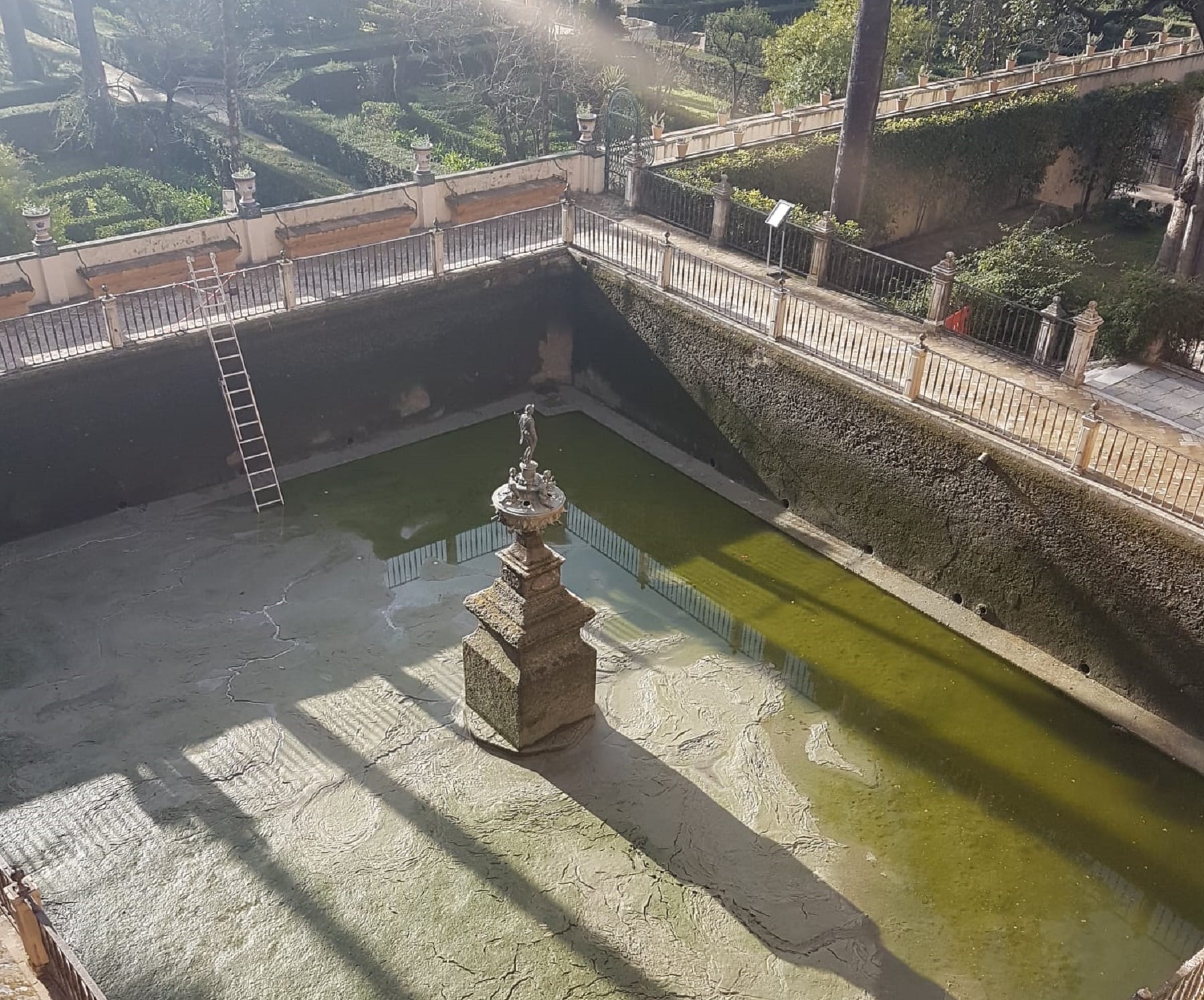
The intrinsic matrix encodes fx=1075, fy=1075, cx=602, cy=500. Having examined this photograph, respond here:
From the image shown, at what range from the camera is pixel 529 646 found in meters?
9.42

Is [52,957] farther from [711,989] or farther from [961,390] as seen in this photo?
[961,390]

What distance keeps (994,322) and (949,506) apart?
366 centimetres

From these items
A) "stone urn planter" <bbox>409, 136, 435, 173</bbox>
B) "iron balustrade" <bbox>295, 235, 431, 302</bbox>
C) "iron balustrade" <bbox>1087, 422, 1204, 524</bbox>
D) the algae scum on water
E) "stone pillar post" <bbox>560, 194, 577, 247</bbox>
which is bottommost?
the algae scum on water

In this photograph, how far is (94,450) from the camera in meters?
13.3

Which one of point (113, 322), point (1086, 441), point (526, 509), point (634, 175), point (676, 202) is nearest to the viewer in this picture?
point (526, 509)

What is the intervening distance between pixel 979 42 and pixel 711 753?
25506mm

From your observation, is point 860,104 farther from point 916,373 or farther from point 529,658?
point 529,658

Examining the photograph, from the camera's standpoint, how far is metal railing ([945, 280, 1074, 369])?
14.2m

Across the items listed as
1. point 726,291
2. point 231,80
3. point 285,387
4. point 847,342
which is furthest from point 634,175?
point 231,80

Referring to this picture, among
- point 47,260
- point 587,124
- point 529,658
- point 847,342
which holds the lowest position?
point 529,658

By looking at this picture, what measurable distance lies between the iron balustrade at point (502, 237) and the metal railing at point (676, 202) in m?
2.00

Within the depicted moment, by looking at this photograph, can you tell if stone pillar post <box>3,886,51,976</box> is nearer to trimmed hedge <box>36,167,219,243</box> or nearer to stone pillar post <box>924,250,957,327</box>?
stone pillar post <box>924,250,957,327</box>

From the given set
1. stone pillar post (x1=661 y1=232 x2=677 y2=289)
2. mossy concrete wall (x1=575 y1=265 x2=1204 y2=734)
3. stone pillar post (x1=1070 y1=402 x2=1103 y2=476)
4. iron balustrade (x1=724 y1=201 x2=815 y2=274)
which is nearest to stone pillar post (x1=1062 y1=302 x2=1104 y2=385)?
stone pillar post (x1=1070 y1=402 x2=1103 y2=476)

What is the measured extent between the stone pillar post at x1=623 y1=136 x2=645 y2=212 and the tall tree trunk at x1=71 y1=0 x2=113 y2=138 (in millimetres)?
14062
